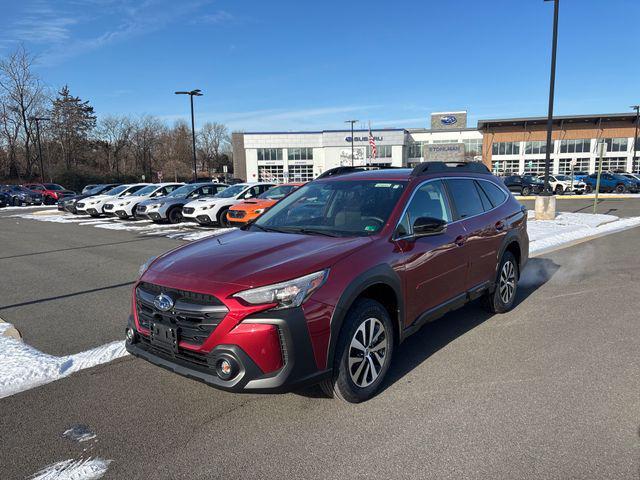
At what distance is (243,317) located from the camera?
282 cm

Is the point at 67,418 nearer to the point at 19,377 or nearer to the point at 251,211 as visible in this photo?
the point at 19,377

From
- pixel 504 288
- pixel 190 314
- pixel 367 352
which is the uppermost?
pixel 190 314

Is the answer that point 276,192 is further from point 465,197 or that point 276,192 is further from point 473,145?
point 473,145

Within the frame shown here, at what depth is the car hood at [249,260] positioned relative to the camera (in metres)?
2.97

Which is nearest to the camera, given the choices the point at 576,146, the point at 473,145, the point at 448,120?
the point at 576,146

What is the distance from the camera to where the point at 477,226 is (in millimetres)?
4816

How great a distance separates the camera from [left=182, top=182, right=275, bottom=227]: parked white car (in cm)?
1617

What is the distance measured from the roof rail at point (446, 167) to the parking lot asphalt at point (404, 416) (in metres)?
1.71

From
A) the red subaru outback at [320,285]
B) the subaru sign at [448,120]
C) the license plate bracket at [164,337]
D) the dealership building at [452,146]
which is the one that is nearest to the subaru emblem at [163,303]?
the red subaru outback at [320,285]

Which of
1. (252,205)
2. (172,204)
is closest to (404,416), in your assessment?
(252,205)

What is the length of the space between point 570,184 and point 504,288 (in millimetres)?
33235

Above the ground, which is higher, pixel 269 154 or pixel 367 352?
pixel 269 154

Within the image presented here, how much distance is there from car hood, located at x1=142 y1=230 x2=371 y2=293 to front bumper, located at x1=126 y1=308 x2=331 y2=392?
247 millimetres

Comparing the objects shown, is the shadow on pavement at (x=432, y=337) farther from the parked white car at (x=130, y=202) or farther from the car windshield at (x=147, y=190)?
the car windshield at (x=147, y=190)
